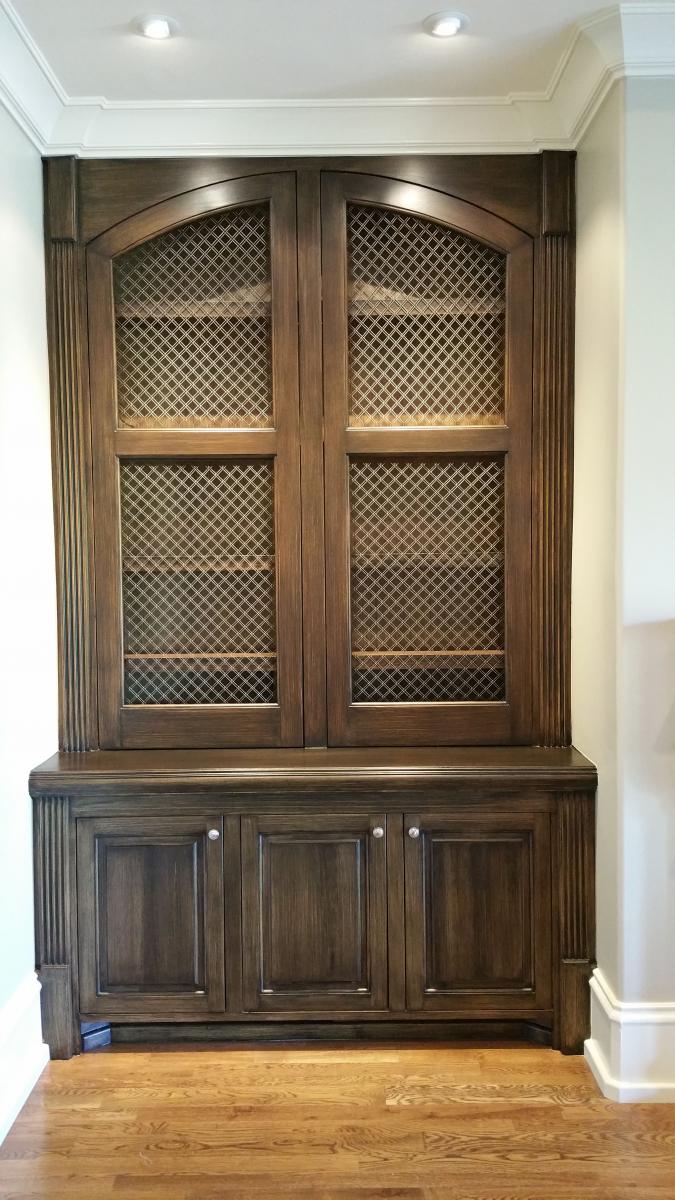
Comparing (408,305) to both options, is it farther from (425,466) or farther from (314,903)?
(314,903)

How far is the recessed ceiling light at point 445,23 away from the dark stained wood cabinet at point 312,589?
47 centimetres

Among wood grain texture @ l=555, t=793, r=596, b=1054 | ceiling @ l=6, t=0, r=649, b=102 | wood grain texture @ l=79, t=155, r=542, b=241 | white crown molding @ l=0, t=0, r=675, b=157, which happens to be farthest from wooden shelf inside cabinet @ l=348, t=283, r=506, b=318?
wood grain texture @ l=555, t=793, r=596, b=1054

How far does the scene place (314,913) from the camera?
2.80 meters

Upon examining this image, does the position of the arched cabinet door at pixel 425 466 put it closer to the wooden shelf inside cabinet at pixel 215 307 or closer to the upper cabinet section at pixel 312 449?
the upper cabinet section at pixel 312 449

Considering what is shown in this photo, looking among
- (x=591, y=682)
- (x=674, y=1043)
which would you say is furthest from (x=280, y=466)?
(x=674, y=1043)

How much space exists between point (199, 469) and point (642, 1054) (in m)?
2.06

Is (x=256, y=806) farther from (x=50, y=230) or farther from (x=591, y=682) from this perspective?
(x=50, y=230)

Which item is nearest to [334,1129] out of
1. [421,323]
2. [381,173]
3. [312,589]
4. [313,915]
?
[313,915]

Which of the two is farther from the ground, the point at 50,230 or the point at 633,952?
the point at 50,230

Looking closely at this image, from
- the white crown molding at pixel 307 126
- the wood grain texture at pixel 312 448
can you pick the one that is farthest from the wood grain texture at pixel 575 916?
the white crown molding at pixel 307 126

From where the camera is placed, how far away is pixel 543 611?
2977mm

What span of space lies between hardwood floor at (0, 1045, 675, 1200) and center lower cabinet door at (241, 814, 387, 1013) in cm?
17

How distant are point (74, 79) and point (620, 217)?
1539mm

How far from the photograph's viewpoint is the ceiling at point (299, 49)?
2359 millimetres
